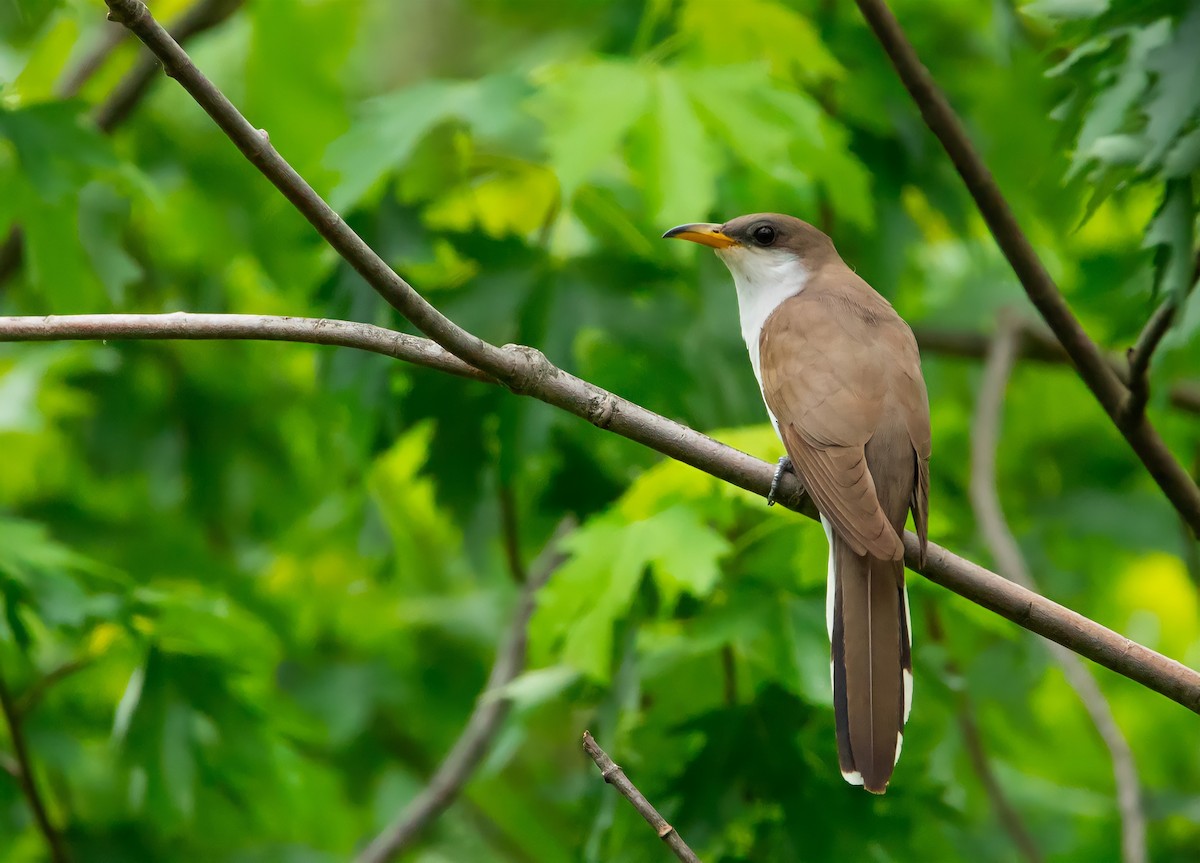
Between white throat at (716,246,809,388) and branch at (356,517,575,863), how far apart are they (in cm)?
111

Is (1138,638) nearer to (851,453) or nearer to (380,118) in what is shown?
(851,453)

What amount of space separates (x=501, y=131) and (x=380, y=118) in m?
0.47

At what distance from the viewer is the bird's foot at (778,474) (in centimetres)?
299

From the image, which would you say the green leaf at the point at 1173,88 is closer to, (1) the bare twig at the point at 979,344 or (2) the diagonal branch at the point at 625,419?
(2) the diagonal branch at the point at 625,419

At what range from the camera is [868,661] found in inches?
124

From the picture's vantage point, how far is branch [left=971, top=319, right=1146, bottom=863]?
3736 mm

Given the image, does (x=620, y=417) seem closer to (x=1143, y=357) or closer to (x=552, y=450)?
(x=1143, y=357)

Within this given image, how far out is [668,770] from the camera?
3844 mm

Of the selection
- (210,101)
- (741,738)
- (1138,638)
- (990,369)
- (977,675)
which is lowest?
(1138,638)

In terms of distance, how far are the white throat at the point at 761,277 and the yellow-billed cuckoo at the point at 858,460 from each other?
48 mm

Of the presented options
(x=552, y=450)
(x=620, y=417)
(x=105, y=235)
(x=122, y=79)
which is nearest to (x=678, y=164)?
(x=552, y=450)

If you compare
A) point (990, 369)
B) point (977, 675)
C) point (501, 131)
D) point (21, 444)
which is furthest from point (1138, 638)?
point (21, 444)

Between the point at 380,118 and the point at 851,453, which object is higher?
the point at 380,118

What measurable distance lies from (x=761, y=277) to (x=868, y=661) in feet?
5.54
